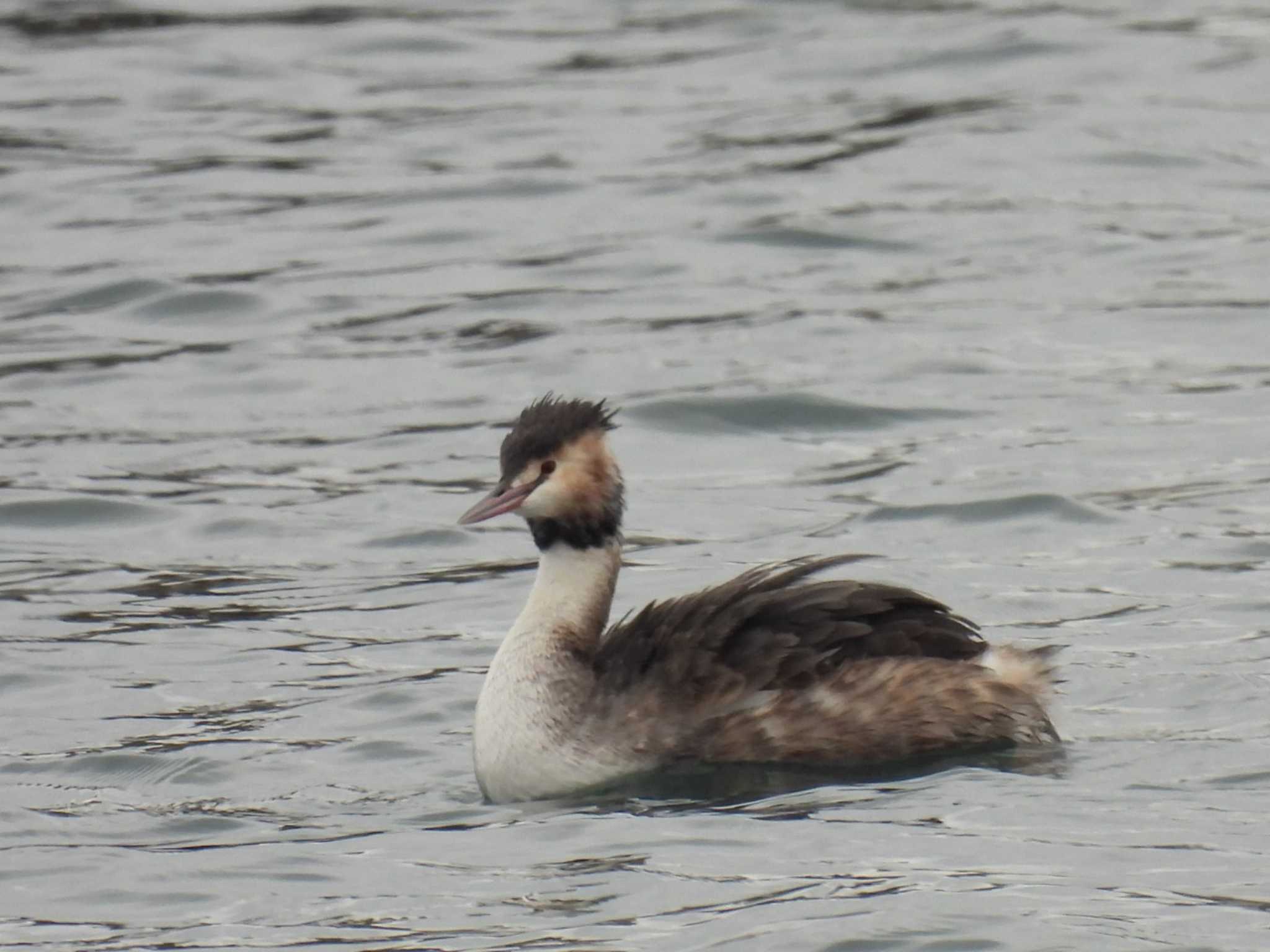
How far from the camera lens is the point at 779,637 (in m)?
7.98

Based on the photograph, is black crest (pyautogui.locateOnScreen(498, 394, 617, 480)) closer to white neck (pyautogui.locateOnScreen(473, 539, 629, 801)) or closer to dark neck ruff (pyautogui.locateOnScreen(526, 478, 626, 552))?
dark neck ruff (pyautogui.locateOnScreen(526, 478, 626, 552))

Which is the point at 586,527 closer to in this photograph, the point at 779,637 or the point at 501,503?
the point at 501,503

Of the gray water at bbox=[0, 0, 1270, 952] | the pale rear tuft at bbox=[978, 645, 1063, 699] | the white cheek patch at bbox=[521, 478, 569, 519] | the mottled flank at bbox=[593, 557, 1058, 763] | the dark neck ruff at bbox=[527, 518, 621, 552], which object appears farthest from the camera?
the dark neck ruff at bbox=[527, 518, 621, 552]

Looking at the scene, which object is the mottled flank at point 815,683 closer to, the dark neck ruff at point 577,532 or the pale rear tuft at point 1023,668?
the pale rear tuft at point 1023,668

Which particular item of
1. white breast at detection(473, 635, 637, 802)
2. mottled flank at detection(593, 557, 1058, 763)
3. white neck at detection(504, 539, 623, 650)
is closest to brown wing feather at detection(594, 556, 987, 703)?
mottled flank at detection(593, 557, 1058, 763)

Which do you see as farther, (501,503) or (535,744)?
(501,503)

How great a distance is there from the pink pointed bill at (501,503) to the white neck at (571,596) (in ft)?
0.76

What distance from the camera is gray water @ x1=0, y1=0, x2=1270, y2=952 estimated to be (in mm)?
7133

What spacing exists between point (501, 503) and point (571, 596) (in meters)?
0.38

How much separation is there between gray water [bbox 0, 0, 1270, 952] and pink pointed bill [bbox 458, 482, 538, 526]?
802mm

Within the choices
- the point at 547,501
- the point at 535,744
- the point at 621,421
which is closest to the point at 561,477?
the point at 547,501

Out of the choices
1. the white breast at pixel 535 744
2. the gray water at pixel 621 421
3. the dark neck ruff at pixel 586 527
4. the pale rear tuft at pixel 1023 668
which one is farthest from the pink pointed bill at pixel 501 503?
the pale rear tuft at pixel 1023 668

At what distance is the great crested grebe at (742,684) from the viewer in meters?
7.92

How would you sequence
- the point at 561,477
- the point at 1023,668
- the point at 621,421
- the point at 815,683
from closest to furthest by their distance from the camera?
the point at 815,683 → the point at 1023,668 → the point at 561,477 → the point at 621,421
